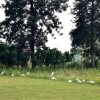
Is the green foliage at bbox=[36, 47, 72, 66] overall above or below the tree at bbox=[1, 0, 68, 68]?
below

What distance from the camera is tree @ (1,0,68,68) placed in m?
39.9

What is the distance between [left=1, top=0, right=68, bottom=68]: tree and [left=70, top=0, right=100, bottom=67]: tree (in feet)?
15.0

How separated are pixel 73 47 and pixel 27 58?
746cm

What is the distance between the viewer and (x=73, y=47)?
45.8m

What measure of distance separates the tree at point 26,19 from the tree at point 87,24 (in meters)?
4.56

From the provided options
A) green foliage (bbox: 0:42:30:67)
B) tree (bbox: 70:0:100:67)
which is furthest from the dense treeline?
tree (bbox: 70:0:100:67)

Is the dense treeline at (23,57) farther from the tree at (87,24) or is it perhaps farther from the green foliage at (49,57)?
the tree at (87,24)

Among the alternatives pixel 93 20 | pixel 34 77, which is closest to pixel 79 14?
pixel 93 20

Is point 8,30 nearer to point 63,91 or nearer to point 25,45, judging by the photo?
point 25,45

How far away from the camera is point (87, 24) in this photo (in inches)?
1757

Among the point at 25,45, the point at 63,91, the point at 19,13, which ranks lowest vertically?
the point at 63,91

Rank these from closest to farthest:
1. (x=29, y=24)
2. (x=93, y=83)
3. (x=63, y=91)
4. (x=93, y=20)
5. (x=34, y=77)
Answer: (x=63, y=91), (x=93, y=83), (x=34, y=77), (x=29, y=24), (x=93, y=20)

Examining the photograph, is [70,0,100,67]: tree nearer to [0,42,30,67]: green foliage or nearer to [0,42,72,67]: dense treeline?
[0,42,72,67]: dense treeline

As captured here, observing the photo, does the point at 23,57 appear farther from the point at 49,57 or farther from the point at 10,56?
the point at 49,57
